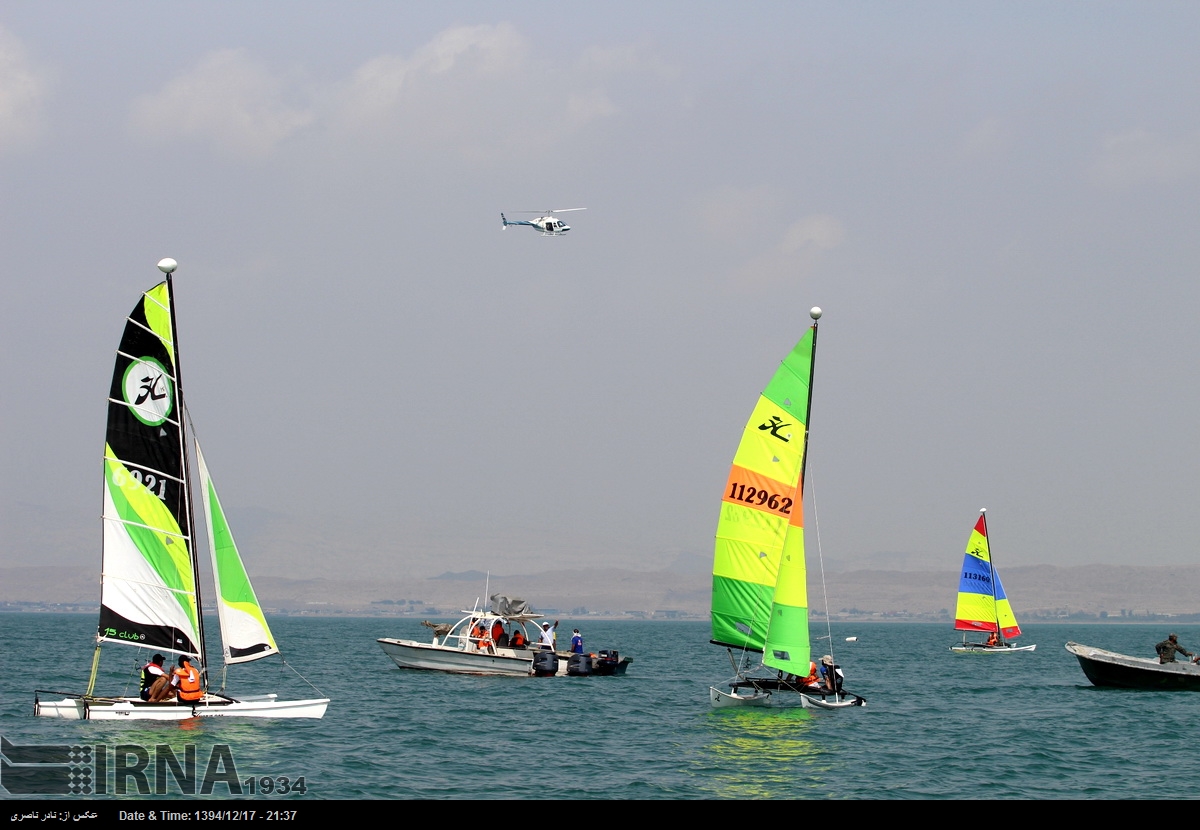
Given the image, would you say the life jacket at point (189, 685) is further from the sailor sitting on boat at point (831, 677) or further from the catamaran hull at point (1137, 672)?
the catamaran hull at point (1137, 672)

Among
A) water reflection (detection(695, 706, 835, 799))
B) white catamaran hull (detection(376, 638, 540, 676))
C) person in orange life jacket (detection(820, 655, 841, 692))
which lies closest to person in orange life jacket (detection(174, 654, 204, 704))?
water reflection (detection(695, 706, 835, 799))

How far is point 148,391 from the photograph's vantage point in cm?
2703

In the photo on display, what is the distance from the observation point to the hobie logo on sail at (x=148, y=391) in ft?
88.4

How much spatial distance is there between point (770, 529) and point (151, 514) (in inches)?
640

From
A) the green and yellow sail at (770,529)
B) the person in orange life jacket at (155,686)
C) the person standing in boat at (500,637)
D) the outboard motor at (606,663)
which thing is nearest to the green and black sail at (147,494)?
the person in orange life jacket at (155,686)

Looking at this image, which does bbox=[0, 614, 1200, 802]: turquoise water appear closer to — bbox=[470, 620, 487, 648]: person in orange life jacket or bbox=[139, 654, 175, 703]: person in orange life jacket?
bbox=[139, 654, 175, 703]: person in orange life jacket

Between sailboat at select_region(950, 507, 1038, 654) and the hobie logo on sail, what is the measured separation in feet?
213

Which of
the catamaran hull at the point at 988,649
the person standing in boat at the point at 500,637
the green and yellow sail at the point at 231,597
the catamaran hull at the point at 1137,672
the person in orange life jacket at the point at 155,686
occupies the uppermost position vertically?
the green and yellow sail at the point at 231,597

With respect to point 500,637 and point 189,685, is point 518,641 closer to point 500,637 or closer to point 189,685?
point 500,637

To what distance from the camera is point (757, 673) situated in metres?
50.7
